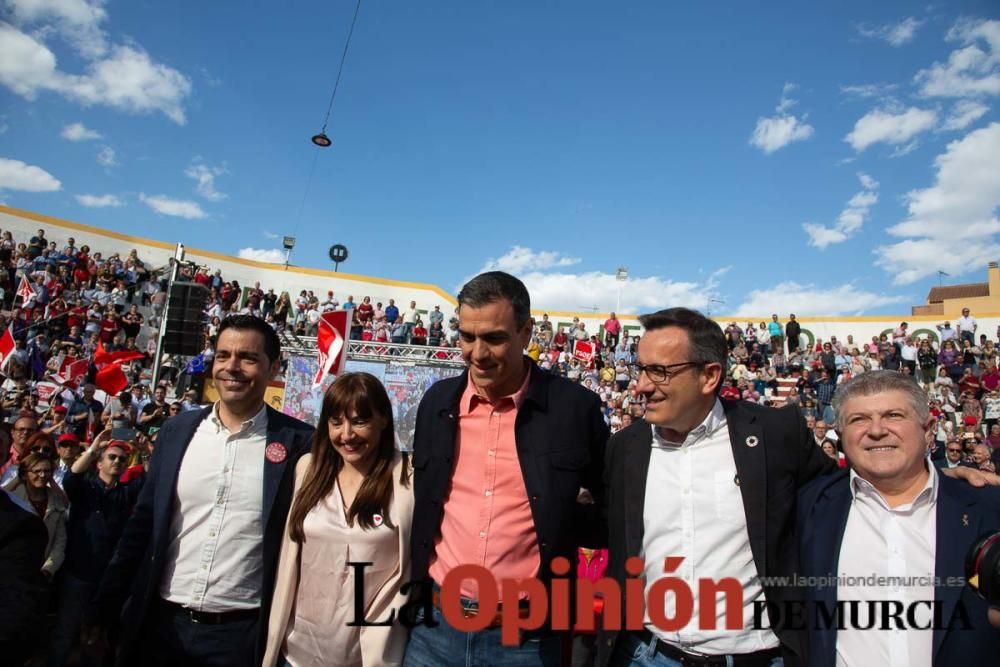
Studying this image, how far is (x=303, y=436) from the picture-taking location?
2.88m

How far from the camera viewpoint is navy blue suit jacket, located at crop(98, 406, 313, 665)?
249cm

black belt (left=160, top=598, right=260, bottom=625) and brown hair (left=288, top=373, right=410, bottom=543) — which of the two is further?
black belt (left=160, top=598, right=260, bottom=625)

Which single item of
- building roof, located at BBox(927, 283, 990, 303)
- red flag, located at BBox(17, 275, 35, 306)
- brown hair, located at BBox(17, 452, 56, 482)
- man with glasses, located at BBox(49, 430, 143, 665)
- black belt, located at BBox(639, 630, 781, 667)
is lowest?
man with glasses, located at BBox(49, 430, 143, 665)

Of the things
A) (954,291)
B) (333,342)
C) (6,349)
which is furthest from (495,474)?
(954,291)

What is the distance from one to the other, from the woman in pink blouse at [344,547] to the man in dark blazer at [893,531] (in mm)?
1570

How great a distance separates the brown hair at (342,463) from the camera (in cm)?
239

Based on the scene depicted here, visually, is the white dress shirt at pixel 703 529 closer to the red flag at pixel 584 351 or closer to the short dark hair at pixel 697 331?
the short dark hair at pixel 697 331

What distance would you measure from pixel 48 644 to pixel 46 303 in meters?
15.4

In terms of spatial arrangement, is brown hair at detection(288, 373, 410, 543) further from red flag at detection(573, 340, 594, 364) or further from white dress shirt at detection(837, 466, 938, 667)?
red flag at detection(573, 340, 594, 364)

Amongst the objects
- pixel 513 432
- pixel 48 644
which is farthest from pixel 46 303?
pixel 513 432

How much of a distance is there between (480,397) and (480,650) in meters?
0.95

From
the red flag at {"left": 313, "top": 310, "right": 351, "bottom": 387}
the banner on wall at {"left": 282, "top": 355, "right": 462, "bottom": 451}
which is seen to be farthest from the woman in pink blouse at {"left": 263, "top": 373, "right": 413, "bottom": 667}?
the banner on wall at {"left": 282, "top": 355, "right": 462, "bottom": 451}

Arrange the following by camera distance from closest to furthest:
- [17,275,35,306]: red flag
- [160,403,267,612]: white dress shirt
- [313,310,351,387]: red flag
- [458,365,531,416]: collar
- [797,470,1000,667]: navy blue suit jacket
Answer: [797,470,1000,667]: navy blue suit jacket → [458,365,531,416]: collar → [160,403,267,612]: white dress shirt → [313,310,351,387]: red flag → [17,275,35,306]: red flag

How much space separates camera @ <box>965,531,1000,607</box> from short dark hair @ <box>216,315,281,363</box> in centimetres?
273
